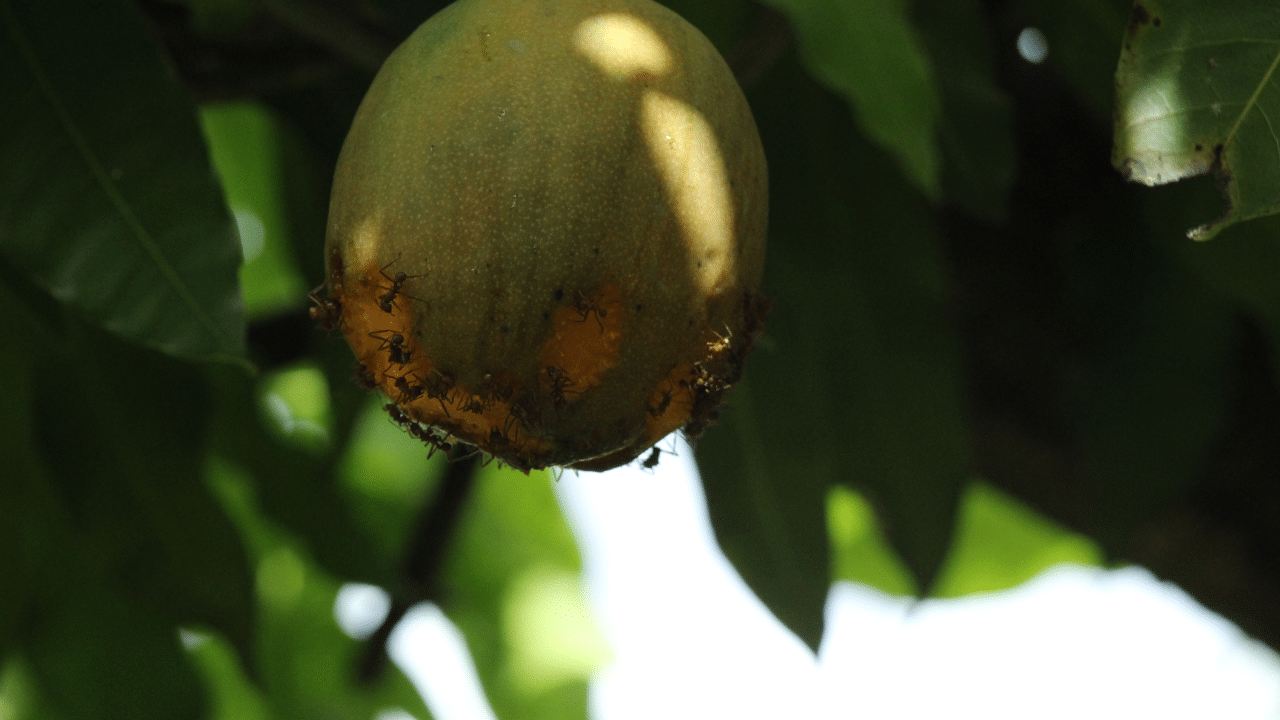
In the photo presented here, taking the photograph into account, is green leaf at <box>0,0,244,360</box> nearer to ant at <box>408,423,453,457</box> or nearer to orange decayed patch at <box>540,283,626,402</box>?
ant at <box>408,423,453,457</box>

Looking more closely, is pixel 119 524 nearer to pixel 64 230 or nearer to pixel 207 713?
pixel 207 713

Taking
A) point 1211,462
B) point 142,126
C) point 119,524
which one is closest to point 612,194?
point 142,126

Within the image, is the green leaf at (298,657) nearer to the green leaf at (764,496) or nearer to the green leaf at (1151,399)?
the green leaf at (764,496)

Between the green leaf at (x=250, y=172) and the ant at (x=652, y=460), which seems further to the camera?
the green leaf at (x=250, y=172)

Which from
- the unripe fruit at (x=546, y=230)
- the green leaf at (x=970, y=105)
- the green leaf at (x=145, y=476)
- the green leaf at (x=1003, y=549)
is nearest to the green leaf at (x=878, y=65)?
the unripe fruit at (x=546, y=230)

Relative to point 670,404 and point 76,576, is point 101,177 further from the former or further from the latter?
point 76,576

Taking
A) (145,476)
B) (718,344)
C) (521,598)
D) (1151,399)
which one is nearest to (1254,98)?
(718,344)

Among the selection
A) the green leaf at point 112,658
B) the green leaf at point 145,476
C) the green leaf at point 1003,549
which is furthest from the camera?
the green leaf at point 1003,549
